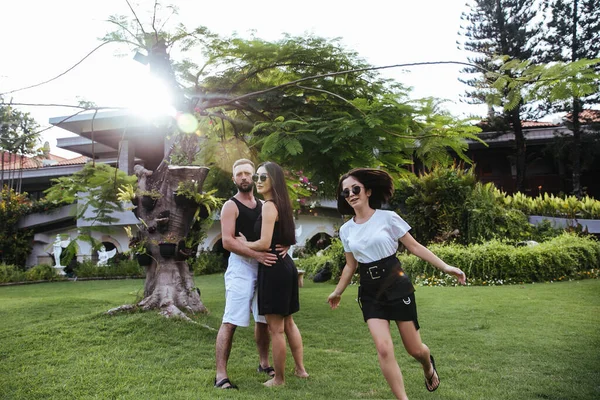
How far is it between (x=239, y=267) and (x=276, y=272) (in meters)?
0.31

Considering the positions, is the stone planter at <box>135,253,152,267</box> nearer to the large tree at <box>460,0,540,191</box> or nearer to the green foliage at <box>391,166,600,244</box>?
the green foliage at <box>391,166,600,244</box>

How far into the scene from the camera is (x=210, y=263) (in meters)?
17.5

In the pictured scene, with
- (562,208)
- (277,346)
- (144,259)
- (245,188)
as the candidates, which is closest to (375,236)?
(277,346)

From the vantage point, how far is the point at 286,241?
12.2 feet

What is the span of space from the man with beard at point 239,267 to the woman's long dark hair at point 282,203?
0.21 metres

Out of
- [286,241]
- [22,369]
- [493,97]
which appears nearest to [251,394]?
[286,241]

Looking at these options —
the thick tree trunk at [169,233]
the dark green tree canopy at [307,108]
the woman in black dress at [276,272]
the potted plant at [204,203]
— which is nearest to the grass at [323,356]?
the woman in black dress at [276,272]

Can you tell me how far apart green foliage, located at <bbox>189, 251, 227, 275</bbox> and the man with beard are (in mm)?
13259

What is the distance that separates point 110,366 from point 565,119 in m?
22.2

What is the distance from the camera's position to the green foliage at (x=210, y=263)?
17.0 metres

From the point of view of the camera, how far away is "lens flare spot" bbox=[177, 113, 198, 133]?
6.68 m

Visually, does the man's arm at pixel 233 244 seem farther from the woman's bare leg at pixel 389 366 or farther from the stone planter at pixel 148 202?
the stone planter at pixel 148 202

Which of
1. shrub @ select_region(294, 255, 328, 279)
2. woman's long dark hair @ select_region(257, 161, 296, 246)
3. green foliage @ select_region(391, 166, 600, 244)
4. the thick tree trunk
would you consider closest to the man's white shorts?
woman's long dark hair @ select_region(257, 161, 296, 246)

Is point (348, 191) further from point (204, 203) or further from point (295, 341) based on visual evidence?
point (204, 203)
